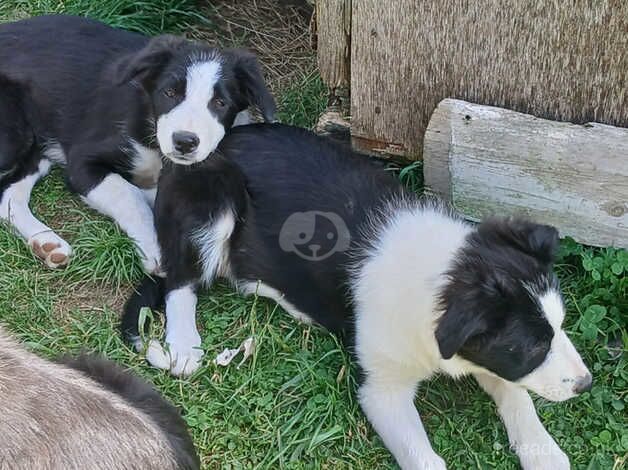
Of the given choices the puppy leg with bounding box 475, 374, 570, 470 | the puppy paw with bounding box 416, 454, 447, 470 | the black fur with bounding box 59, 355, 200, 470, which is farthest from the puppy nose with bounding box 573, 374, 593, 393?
the black fur with bounding box 59, 355, 200, 470

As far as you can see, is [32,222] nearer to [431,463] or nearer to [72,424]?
[72,424]

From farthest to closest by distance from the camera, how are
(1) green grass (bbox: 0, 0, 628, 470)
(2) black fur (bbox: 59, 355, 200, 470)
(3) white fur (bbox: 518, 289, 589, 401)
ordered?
(1) green grass (bbox: 0, 0, 628, 470) < (3) white fur (bbox: 518, 289, 589, 401) < (2) black fur (bbox: 59, 355, 200, 470)

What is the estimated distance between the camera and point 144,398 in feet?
10.2

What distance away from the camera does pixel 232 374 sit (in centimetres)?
392

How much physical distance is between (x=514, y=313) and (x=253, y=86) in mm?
1667

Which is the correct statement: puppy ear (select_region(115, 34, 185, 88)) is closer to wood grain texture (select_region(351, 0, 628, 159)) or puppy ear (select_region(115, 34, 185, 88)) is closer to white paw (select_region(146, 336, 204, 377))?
wood grain texture (select_region(351, 0, 628, 159))

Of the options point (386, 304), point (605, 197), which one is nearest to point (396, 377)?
point (386, 304)

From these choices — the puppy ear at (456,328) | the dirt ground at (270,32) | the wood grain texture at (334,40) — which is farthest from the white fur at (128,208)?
the puppy ear at (456,328)

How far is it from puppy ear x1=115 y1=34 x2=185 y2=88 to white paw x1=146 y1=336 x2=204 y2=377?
3.79 ft

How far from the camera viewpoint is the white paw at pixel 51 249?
4324 millimetres

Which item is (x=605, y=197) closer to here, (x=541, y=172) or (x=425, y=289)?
Answer: (x=541, y=172)

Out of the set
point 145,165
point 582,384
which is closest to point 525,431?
point 582,384

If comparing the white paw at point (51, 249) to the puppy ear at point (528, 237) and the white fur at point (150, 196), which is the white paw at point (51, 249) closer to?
the white fur at point (150, 196)

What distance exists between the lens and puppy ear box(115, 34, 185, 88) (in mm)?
4219
